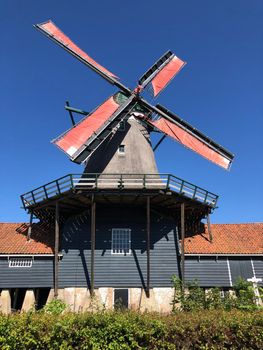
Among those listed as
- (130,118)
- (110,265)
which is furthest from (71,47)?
(110,265)

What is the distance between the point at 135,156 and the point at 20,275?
10.3 m

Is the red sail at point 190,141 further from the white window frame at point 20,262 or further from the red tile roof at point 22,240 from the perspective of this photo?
the white window frame at point 20,262

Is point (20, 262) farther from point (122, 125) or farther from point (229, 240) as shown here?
point (229, 240)

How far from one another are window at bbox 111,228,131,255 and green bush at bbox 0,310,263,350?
10997 millimetres

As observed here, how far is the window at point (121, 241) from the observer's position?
66.4 feet

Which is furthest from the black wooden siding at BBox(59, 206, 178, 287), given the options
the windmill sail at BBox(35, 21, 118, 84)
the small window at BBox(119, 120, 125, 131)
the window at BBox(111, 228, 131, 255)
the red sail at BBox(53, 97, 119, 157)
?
the windmill sail at BBox(35, 21, 118, 84)

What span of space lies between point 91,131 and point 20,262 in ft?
30.2

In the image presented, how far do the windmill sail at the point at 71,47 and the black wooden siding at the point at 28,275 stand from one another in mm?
13508

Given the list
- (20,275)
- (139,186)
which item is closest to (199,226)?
(139,186)

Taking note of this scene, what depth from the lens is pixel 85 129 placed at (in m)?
20.6

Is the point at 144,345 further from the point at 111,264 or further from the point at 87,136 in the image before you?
the point at 87,136

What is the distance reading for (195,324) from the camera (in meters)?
9.12

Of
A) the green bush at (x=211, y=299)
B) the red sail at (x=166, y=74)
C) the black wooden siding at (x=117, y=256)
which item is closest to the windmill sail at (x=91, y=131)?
the red sail at (x=166, y=74)

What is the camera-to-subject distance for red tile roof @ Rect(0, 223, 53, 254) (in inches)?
787
